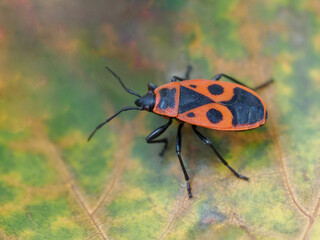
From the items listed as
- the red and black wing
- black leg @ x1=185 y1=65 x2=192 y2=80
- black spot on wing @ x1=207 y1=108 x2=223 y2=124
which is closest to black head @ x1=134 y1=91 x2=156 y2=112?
the red and black wing

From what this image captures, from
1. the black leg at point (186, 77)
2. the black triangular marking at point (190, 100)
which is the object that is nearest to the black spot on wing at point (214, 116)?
the black triangular marking at point (190, 100)

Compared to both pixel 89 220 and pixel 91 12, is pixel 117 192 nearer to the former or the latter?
pixel 89 220

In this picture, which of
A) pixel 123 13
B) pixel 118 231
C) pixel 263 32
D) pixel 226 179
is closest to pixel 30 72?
pixel 123 13

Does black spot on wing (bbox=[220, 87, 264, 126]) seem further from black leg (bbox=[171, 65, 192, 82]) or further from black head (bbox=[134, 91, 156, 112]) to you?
black head (bbox=[134, 91, 156, 112])

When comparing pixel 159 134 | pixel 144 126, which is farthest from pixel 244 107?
pixel 144 126

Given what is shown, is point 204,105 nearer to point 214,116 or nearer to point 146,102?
point 214,116

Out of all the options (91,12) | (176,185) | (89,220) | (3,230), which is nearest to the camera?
(3,230)
